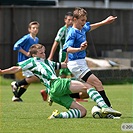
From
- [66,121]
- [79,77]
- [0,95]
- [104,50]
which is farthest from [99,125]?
[104,50]

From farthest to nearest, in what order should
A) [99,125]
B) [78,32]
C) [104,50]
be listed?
[104,50] < [78,32] < [99,125]

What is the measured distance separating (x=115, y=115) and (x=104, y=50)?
12.4 meters

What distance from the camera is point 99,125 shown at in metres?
8.30

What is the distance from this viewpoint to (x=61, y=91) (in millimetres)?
9141

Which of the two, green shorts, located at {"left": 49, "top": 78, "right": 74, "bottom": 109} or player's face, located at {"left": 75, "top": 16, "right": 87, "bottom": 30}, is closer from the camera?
green shorts, located at {"left": 49, "top": 78, "right": 74, "bottom": 109}

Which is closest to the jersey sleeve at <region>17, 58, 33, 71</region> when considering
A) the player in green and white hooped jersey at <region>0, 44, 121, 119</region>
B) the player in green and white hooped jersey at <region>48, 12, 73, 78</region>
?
the player in green and white hooped jersey at <region>0, 44, 121, 119</region>

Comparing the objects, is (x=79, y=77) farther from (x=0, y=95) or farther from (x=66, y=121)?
(x=0, y=95)

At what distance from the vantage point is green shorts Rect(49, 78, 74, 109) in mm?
9148

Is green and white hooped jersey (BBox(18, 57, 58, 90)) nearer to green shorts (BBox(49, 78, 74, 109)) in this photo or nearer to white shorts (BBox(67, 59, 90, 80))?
green shorts (BBox(49, 78, 74, 109))

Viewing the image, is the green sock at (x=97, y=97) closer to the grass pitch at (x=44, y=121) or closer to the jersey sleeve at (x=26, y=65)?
the grass pitch at (x=44, y=121)

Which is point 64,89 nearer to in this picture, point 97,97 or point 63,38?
point 97,97

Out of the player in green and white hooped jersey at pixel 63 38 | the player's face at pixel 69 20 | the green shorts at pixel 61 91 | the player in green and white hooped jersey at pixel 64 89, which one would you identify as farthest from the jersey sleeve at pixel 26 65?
the player's face at pixel 69 20

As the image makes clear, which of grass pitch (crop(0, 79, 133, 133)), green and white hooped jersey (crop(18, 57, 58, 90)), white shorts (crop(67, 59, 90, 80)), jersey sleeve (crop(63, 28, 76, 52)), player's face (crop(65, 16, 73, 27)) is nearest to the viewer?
grass pitch (crop(0, 79, 133, 133))

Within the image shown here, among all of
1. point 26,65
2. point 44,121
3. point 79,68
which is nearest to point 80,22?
point 79,68
